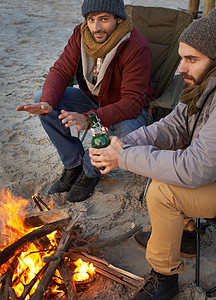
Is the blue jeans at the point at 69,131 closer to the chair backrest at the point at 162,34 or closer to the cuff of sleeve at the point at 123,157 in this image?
the chair backrest at the point at 162,34

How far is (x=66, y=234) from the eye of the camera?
2.54m

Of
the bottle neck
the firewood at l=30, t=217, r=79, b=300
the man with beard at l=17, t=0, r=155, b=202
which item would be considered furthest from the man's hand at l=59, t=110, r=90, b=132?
the firewood at l=30, t=217, r=79, b=300

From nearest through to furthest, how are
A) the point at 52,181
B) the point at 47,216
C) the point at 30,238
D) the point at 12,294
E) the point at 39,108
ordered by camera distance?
the point at 12,294
the point at 30,238
the point at 47,216
the point at 39,108
the point at 52,181

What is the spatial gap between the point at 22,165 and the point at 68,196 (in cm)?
86

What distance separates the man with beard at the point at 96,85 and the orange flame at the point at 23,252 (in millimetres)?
817

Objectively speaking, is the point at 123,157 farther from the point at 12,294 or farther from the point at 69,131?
the point at 69,131

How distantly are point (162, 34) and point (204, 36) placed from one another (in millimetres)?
2104

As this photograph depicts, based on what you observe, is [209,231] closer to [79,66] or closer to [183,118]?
[183,118]

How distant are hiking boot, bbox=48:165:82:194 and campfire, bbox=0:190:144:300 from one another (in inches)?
31.5

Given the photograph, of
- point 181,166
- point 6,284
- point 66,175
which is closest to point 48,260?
point 6,284

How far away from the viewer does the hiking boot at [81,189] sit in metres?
3.48

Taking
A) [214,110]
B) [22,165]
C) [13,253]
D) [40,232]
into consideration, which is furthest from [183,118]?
[22,165]

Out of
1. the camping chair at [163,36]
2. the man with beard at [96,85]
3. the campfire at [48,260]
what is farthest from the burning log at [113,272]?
the camping chair at [163,36]

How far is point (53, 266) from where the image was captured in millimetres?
2320
